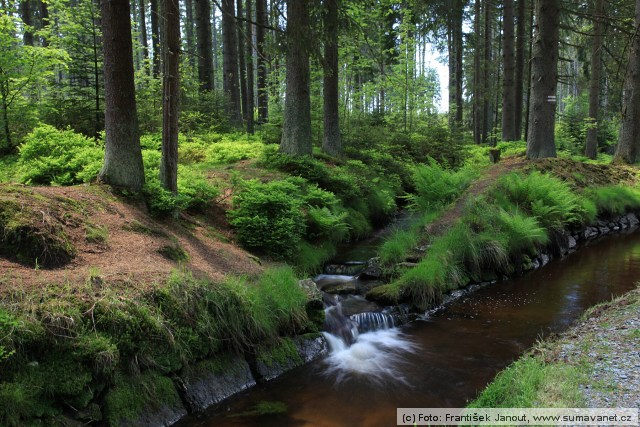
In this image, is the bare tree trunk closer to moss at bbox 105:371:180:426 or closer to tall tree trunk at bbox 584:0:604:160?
moss at bbox 105:371:180:426

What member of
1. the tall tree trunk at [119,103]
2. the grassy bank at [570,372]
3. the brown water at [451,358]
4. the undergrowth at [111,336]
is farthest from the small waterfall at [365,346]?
the tall tree trunk at [119,103]

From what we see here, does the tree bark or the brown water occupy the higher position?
the tree bark

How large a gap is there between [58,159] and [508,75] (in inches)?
750

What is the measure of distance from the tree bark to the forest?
0.07 m

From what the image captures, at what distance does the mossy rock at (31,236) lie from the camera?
5293mm

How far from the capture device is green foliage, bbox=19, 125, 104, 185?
8398mm

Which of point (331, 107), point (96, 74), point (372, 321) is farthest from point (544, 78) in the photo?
point (96, 74)

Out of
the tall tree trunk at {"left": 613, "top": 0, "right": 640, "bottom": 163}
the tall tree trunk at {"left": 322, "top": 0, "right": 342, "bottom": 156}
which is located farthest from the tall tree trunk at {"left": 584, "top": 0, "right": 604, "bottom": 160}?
the tall tree trunk at {"left": 322, "top": 0, "right": 342, "bottom": 156}

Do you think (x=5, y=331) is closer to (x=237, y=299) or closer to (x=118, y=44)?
(x=237, y=299)

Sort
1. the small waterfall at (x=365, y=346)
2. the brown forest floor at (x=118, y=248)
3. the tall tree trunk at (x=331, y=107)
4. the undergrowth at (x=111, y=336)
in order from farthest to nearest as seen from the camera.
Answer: the tall tree trunk at (x=331, y=107) → the small waterfall at (x=365, y=346) → the brown forest floor at (x=118, y=248) → the undergrowth at (x=111, y=336)

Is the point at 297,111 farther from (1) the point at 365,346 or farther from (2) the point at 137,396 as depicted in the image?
(2) the point at 137,396

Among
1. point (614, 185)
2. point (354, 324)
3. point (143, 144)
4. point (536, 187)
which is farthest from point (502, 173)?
point (143, 144)

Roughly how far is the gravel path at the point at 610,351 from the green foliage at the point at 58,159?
7845mm

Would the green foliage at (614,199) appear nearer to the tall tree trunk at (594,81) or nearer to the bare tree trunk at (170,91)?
the tall tree trunk at (594,81)
